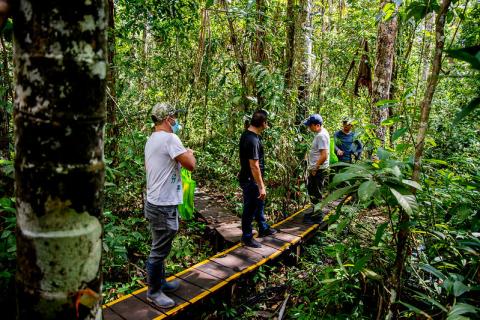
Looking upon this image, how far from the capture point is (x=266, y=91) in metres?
5.71

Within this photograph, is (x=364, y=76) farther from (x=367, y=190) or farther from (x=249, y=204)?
(x=367, y=190)

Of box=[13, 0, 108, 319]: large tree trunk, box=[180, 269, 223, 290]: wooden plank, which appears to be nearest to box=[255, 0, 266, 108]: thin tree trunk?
box=[180, 269, 223, 290]: wooden plank

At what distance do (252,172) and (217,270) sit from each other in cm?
134

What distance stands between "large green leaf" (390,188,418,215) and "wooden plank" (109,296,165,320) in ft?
8.33

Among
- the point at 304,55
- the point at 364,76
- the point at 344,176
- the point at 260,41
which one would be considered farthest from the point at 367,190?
the point at 364,76

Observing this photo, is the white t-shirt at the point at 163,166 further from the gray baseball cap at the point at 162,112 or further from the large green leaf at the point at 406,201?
the large green leaf at the point at 406,201

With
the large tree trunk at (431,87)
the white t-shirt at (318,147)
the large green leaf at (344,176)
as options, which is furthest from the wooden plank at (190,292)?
the white t-shirt at (318,147)

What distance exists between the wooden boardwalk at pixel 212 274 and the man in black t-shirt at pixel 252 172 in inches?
11.3

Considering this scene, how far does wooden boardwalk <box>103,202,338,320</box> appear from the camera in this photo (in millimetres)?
3359

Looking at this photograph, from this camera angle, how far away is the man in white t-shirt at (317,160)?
5594 millimetres

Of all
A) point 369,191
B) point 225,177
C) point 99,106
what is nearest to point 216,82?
point 225,177

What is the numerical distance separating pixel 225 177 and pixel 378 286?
5.90 m

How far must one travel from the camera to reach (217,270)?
424 cm

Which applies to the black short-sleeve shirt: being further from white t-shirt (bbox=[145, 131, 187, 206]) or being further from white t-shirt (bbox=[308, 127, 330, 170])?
white t-shirt (bbox=[145, 131, 187, 206])
